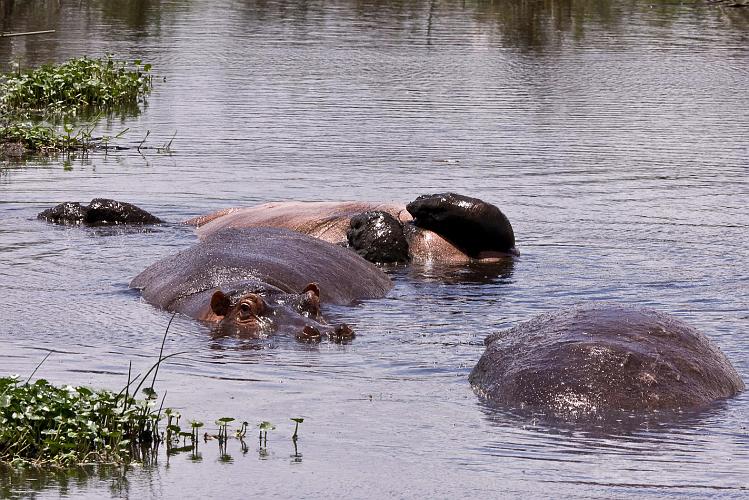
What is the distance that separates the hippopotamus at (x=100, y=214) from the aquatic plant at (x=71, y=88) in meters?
6.02

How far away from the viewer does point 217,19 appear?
37.9 meters

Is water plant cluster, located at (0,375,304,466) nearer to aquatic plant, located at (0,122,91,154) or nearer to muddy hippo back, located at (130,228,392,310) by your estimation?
muddy hippo back, located at (130,228,392,310)

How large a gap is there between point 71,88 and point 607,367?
15457mm

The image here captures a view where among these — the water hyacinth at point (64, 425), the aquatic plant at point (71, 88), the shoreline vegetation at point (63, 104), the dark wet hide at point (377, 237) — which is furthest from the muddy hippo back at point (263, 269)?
the aquatic plant at point (71, 88)

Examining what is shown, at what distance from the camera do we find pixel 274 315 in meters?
8.41

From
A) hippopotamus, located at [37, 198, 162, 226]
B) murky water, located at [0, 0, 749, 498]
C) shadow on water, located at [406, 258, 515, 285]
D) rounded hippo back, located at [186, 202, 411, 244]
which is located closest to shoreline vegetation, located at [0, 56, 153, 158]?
murky water, located at [0, 0, 749, 498]

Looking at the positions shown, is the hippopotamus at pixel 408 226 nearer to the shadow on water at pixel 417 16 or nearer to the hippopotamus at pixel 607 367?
the hippopotamus at pixel 607 367

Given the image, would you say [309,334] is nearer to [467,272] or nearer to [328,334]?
[328,334]

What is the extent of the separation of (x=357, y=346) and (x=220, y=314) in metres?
0.89

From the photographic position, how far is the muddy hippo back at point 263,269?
9.33 m

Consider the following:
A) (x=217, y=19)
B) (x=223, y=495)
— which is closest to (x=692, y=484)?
(x=223, y=495)

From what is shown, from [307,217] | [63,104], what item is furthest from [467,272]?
[63,104]

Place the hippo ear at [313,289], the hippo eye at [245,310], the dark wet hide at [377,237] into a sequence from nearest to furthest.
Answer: the hippo eye at [245,310], the hippo ear at [313,289], the dark wet hide at [377,237]

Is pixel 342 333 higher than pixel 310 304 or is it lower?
lower
